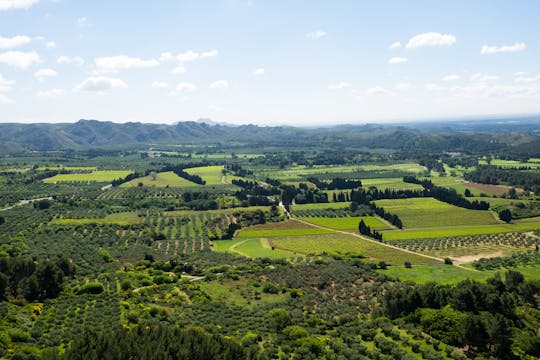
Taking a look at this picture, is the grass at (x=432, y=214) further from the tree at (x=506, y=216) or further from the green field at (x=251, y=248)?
the green field at (x=251, y=248)

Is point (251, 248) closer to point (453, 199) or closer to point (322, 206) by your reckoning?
point (322, 206)

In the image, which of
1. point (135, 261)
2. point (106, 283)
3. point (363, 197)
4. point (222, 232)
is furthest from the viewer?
point (363, 197)

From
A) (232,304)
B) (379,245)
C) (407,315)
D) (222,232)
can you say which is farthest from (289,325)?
(222,232)

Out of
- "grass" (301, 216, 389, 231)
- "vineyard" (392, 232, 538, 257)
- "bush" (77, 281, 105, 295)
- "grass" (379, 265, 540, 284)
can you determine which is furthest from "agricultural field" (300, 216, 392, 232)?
"bush" (77, 281, 105, 295)

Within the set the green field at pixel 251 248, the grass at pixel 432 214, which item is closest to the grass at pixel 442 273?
the green field at pixel 251 248

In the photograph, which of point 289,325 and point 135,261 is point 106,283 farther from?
point 289,325

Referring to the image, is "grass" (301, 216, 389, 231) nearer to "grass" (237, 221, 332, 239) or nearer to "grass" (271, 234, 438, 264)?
"grass" (237, 221, 332, 239)
